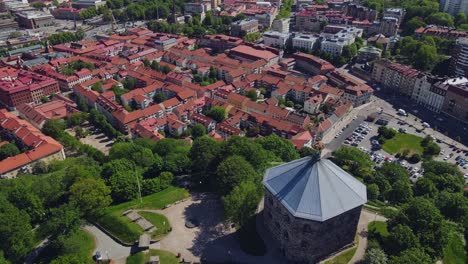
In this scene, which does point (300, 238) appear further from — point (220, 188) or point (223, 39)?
point (223, 39)

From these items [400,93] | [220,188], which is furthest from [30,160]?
[400,93]

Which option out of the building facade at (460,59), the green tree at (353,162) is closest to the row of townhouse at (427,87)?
the building facade at (460,59)

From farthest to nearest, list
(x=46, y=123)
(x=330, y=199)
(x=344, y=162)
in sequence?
1. (x=46, y=123)
2. (x=344, y=162)
3. (x=330, y=199)

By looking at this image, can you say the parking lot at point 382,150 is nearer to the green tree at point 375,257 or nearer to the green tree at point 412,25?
the green tree at point 375,257

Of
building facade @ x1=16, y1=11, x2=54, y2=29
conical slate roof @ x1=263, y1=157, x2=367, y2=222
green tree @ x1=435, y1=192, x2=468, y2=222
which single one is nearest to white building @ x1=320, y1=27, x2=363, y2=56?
green tree @ x1=435, y1=192, x2=468, y2=222

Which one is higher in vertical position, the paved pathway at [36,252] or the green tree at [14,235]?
the green tree at [14,235]

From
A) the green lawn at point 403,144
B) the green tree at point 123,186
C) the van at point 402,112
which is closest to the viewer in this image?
the green tree at point 123,186

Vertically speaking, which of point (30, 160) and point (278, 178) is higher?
point (278, 178)
